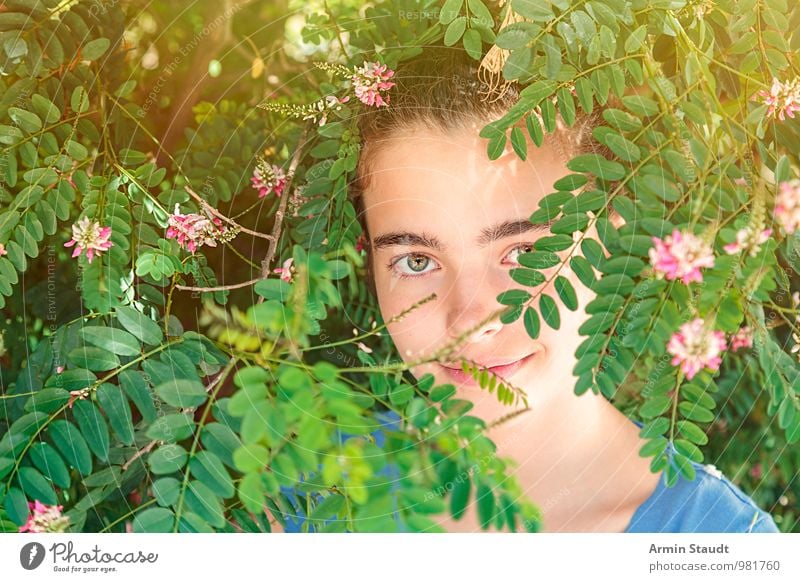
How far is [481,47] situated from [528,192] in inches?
4.5

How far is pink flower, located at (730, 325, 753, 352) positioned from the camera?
665 mm

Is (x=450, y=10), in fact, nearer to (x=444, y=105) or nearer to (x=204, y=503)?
(x=444, y=105)

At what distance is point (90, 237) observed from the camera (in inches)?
24.8

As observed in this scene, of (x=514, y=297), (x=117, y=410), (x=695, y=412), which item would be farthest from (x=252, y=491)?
(x=695, y=412)

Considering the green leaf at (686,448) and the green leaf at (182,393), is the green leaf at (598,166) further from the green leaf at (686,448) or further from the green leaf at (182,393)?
the green leaf at (182,393)

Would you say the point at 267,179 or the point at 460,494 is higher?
the point at 267,179

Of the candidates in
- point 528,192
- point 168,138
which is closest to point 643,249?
point 528,192

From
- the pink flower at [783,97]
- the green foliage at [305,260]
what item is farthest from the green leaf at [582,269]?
the pink flower at [783,97]

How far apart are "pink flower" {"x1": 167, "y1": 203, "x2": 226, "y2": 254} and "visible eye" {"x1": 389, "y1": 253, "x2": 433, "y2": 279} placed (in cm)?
14

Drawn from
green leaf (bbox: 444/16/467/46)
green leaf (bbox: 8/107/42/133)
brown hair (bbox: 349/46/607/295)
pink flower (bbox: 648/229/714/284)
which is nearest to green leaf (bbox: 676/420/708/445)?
pink flower (bbox: 648/229/714/284)

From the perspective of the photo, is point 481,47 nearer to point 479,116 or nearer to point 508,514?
point 479,116

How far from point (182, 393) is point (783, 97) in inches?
20.1

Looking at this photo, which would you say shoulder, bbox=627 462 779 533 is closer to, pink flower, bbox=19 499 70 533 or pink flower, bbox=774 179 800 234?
pink flower, bbox=774 179 800 234

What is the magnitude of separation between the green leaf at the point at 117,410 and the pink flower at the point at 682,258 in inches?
15.8
